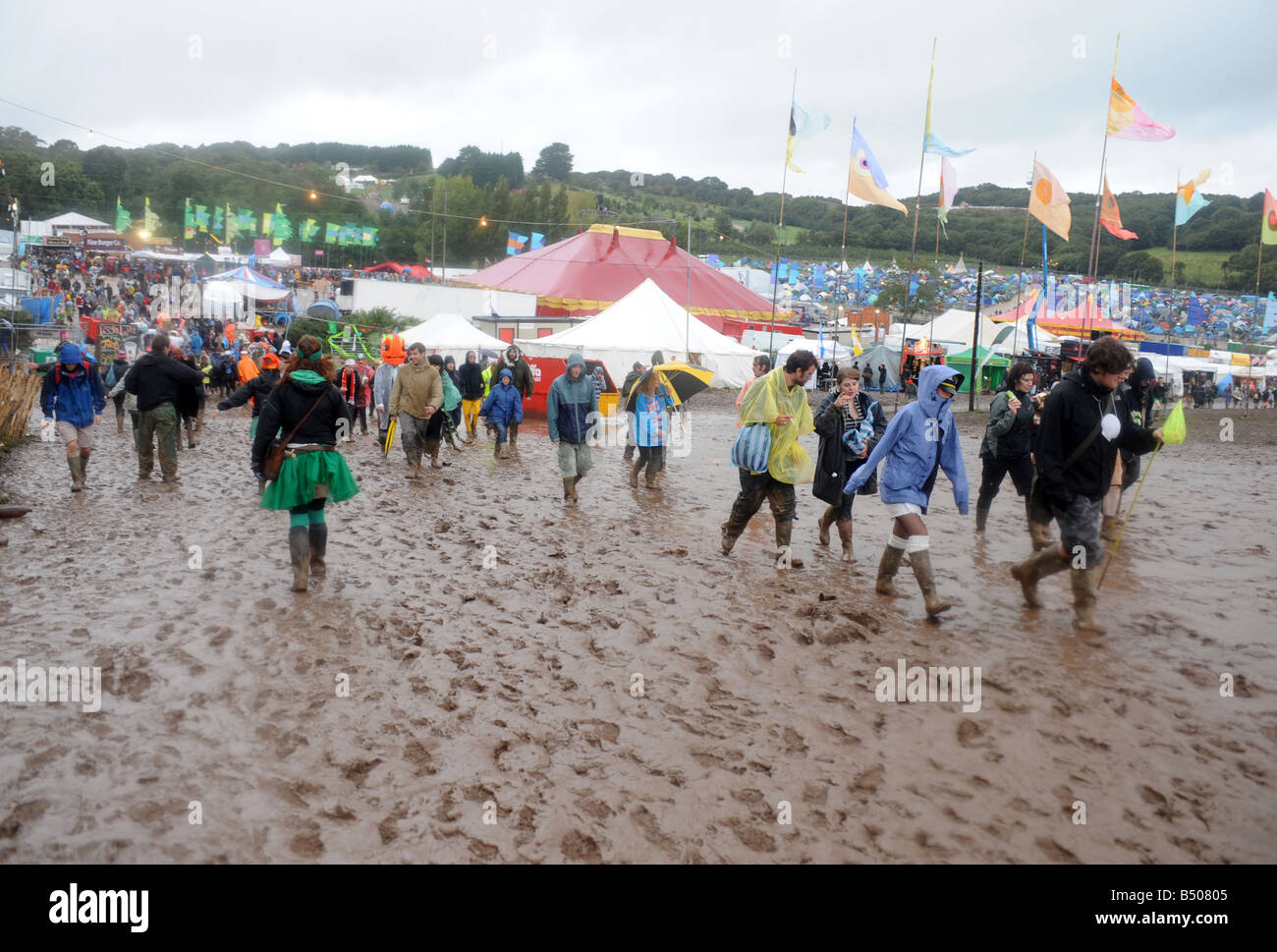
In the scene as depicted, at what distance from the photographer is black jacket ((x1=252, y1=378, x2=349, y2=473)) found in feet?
20.5

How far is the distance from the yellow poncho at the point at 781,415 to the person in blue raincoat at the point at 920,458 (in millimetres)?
1056

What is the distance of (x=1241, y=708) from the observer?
4.68m

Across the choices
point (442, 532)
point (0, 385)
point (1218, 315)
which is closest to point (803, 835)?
point (442, 532)

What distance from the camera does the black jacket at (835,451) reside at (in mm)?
7531

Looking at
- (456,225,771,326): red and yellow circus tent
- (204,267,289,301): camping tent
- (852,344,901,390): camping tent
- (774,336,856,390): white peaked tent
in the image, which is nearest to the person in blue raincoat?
(852,344,901,390): camping tent

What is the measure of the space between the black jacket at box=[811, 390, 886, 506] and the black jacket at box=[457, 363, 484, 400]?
9935 mm

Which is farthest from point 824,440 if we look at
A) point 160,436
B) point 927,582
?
point 160,436

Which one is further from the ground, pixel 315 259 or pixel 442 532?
pixel 315 259

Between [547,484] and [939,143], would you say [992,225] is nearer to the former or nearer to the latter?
[939,143]

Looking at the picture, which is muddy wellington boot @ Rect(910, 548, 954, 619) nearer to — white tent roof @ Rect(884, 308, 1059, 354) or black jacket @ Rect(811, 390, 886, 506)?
black jacket @ Rect(811, 390, 886, 506)

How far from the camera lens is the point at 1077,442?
5539 millimetres

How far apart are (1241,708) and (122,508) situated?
9346mm

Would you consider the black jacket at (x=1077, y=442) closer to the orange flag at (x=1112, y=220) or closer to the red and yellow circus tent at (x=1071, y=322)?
the orange flag at (x=1112, y=220)

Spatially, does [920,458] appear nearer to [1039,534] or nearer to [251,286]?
[1039,534]
